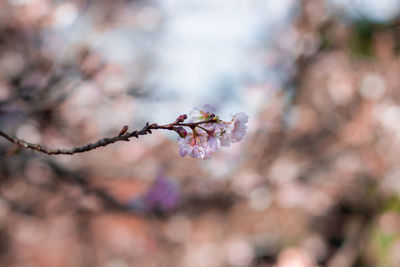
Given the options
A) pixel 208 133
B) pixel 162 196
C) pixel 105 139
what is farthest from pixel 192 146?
pixel 162 196

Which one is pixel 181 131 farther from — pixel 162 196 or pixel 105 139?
pixel 162 196

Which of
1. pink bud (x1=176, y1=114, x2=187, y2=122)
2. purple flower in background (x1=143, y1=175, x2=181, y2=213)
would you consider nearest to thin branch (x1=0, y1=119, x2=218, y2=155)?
pink bud (x1=176, y1=114, x2=187, y2=122)

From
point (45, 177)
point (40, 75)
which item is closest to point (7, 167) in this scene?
point (45, 177)

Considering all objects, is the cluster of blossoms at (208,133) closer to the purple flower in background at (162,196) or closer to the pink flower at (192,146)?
the pink flower at (192,146)

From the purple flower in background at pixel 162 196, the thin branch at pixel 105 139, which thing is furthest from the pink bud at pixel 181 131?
the purple flower in background at pixel 162 196

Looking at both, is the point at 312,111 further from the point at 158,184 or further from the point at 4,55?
the point at 4,55

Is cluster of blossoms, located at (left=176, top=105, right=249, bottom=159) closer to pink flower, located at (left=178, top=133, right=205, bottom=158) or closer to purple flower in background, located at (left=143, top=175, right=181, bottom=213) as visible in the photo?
pink flower, located at (left=178, top=133, right=205, bottom=158)
